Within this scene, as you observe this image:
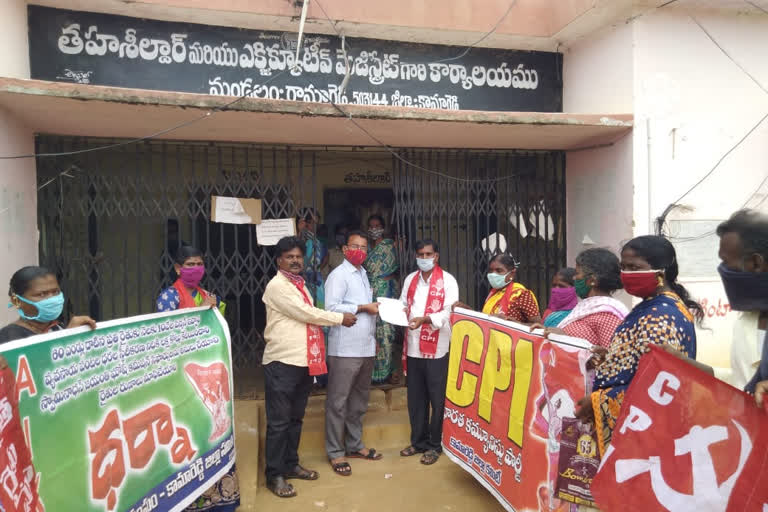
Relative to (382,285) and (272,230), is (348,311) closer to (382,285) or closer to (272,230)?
(382,285)

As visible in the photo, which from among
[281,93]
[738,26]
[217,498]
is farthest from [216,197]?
[738,26]

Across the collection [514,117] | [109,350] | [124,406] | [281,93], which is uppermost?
[281,93]

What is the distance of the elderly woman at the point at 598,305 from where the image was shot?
2.74 metres

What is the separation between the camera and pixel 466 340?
378cm

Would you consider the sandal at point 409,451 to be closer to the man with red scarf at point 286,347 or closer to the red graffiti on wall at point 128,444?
the man with red scarf at point 286,347

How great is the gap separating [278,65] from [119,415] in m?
3.57

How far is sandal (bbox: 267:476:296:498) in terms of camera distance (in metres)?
3.80

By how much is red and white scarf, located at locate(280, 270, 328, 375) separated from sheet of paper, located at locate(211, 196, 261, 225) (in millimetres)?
1302

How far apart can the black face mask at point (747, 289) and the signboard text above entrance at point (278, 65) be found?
3.06 metres

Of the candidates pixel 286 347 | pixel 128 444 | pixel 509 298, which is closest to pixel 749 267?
pixel 509 298

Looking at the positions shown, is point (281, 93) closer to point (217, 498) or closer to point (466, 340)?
point (466, 340)

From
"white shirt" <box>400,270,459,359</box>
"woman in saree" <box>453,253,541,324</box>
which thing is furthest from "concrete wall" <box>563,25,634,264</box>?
"white shirt" <box>400,270,459,359</box>

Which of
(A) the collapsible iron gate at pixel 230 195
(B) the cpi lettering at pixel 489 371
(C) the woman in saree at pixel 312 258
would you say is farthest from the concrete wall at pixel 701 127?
(C) the woman in saree at pixel 312 258

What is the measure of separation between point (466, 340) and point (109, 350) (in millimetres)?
2262
